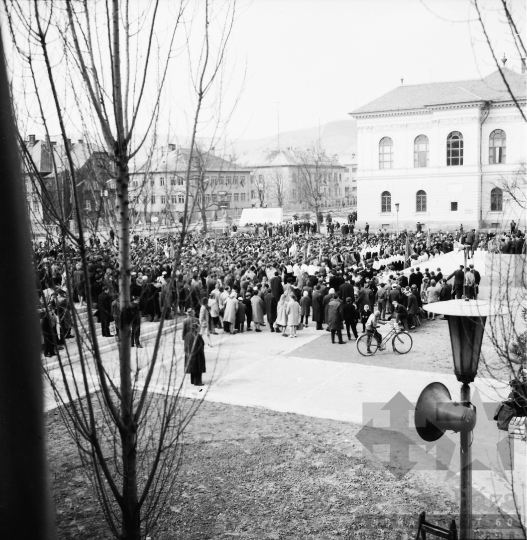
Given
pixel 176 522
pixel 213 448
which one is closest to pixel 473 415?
pixel 176 522

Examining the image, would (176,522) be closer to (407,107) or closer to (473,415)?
(473,415)

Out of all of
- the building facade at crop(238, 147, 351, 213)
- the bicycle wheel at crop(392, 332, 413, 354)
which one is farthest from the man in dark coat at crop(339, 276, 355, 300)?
the building facade at crop(238, 147, 351, 213)

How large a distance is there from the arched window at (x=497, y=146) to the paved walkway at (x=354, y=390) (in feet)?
125

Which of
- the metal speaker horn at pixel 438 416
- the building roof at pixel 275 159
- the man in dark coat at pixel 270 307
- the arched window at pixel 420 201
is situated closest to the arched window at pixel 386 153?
the arched window at pixel 420 201

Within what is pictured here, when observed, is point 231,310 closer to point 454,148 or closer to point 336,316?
point 336,316

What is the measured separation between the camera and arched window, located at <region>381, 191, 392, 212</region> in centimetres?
5412

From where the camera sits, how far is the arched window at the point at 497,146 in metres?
50.1

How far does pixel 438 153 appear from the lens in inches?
2039

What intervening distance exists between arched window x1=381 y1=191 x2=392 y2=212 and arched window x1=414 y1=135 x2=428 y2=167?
139 inches

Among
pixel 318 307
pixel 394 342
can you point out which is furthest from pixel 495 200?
pixel 394 342

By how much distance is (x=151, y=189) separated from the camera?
4.90 m

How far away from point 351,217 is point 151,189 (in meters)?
52.0

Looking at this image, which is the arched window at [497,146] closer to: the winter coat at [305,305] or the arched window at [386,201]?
the arched window at [386,201]

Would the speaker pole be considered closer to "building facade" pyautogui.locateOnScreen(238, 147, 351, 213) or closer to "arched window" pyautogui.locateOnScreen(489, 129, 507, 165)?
"arched window" pyautogui.locateOnScreen(489, 129, 507, 165)
